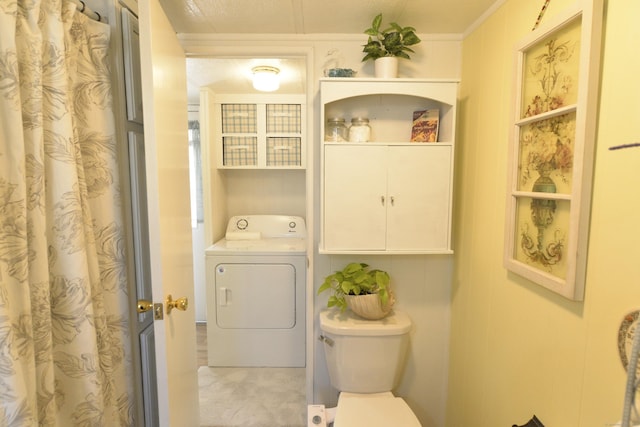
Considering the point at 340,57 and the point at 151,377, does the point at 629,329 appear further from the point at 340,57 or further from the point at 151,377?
the point at 151,377

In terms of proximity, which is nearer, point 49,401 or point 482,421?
point 49,401

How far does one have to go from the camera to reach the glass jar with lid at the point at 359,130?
5.10 ft

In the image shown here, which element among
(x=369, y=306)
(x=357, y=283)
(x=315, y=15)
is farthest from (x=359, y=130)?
(x=369, y=306)

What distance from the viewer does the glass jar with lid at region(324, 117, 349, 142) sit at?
62.2 inches

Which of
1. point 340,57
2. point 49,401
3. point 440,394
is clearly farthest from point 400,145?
point 49,401

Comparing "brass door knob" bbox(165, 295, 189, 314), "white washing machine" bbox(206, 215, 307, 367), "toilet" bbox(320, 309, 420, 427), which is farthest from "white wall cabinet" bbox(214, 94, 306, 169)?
"brass door knob" bbox(165, 295, 189, 314)

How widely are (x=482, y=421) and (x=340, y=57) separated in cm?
182

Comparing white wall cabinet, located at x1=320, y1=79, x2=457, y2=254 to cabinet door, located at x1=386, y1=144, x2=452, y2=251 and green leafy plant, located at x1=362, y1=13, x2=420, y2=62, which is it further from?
green leafy plant, located at x1=362, y1=13, x2=420, y2=62

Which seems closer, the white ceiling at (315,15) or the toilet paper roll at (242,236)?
the white ceiling at (315,15)

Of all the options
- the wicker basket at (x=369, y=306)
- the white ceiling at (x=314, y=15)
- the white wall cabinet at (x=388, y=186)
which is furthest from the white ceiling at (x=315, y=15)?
the wicker basket at (x=369, y=306)

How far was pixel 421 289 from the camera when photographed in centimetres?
176

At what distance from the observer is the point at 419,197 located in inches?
59.4

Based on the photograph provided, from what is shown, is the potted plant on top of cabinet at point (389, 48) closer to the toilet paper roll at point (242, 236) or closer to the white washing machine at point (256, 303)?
the white washing machine at point (256, 303)

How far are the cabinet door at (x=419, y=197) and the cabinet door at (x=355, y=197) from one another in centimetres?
5
